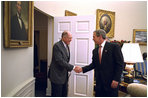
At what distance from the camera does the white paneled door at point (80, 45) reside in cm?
276

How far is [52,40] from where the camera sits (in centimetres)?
328

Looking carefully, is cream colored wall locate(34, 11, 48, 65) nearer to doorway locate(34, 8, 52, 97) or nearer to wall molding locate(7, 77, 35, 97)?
doorway locate(34, 8, 52, 97)

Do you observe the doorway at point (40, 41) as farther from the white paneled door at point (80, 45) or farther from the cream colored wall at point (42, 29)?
the white paneled door at point (80, 45)

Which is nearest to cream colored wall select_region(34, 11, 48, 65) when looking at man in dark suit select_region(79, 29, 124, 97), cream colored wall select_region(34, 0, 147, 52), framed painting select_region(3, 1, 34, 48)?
cream colored wall select_region(34, 0, 147, 52)

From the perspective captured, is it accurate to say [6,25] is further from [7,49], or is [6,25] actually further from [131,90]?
[131,90]

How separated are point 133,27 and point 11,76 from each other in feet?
14.7

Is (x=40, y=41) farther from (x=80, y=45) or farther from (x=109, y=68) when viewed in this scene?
(x=109, y=68)

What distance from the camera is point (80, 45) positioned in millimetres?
2854

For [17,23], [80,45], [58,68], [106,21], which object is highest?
[106,21]

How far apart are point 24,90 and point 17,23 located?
3.30 feet

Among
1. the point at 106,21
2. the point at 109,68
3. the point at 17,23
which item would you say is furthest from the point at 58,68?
the point at 106,21

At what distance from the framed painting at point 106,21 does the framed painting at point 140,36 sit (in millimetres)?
867

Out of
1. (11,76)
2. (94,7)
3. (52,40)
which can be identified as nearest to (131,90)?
(11,76)

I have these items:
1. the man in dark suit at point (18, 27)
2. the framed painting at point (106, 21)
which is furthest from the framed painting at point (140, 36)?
the man in dark suit at point (18, 27)
